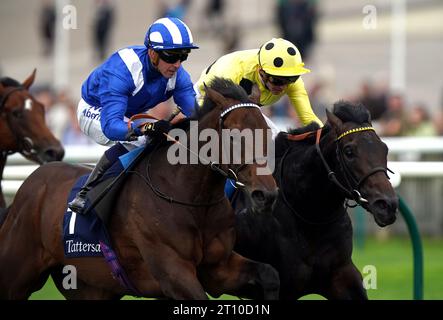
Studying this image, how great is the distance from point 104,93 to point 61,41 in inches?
576

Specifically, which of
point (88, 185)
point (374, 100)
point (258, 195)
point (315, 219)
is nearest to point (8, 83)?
point (88, 185)

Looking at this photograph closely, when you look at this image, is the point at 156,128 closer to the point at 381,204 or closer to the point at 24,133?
the point at 381,204

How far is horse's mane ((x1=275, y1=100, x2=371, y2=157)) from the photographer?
6.08 meters

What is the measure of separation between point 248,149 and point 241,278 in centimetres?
79

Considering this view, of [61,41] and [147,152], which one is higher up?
[61,41]

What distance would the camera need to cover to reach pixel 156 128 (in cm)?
589

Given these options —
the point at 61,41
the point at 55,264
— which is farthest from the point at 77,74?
the point at 55,264

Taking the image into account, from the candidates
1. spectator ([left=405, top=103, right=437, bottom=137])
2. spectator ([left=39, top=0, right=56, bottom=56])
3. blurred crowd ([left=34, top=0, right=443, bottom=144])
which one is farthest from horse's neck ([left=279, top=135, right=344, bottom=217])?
spectator ([left=39, top=0, right=56, bottom=56])

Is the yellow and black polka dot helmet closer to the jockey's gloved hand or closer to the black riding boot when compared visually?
the jockey's gloved hand

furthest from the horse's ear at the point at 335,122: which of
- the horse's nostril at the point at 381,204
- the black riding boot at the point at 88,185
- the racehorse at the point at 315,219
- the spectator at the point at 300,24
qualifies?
the spectator at the point at 300,24
